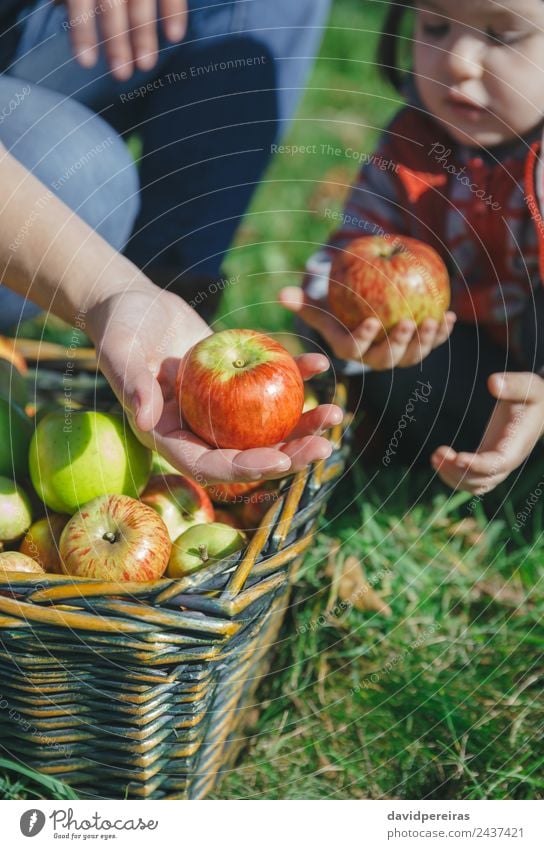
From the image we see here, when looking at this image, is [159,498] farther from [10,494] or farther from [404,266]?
[404,266]

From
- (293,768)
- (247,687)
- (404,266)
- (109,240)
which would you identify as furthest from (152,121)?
(293,768)

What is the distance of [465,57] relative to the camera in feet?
5.24

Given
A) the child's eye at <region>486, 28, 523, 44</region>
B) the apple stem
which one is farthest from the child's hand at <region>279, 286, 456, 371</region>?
the apple stem

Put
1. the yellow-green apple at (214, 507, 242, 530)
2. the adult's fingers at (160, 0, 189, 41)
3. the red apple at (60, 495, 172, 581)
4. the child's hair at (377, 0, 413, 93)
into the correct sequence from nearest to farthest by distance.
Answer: the red apple at (60, 495, 172, 581) < the yellow-green apple at (214, 507, 242, 530) < the adult's fingers at (160, 0, 189, 41) < the child's hair at (377, 0, 413, 93)

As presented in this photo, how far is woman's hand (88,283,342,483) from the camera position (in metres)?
1.16

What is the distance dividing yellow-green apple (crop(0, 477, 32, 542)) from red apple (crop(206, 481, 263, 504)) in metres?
0.31

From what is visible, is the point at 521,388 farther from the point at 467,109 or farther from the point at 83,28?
the point at 83,28

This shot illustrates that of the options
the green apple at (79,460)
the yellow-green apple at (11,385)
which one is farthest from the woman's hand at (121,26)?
the green apple at (79,460)

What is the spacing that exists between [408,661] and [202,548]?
1.74 ft

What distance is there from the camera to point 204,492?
1388 millimetres

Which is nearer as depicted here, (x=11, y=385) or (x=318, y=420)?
(x=318, y=420)

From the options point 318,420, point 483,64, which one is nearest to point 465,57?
point 483,64

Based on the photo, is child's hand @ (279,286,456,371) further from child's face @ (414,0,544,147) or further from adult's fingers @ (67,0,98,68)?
adult's fingers @ (67,0,98,68)

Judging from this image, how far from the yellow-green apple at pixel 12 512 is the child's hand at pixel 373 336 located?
654mm
